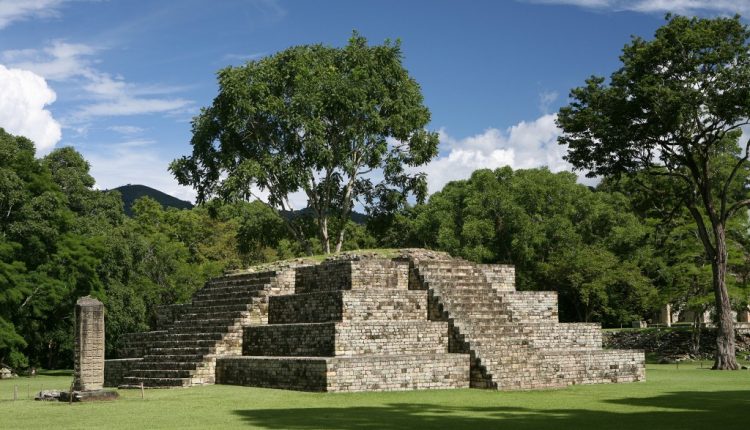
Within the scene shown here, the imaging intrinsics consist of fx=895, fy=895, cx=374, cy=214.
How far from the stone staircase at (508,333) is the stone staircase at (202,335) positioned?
14.0 feet

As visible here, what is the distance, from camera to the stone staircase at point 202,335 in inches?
882

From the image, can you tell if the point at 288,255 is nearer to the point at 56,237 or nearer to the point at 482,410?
the point at 56,237

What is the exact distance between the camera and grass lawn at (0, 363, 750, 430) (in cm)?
1306

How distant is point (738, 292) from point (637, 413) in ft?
80.9

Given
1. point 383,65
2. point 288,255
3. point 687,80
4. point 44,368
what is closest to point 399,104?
point 383,65

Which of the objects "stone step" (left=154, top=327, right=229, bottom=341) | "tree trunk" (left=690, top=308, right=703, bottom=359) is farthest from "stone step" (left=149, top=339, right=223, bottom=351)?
"tree trunk" (left=690, top=308, right=703, bottom=359)

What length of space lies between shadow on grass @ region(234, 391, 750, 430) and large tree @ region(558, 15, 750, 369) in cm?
1331

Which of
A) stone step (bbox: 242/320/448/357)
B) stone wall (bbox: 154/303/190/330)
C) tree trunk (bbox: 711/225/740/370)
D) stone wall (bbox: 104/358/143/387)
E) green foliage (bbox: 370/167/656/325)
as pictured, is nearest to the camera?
stone step (bbox: 242/320/448/357)

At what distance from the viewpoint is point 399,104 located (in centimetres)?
3256

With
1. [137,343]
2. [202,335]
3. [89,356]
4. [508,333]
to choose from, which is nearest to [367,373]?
[508,333]

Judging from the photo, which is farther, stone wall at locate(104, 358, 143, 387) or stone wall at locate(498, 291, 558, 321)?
stone wall at locate(104, 358, 143, 387)

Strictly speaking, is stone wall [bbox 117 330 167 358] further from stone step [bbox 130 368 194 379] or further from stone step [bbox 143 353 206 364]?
stone step [bbox 130 368 194 379]

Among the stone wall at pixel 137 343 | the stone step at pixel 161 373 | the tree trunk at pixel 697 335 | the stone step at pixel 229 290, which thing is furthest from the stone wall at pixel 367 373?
the tree trunk at pixel 697 335

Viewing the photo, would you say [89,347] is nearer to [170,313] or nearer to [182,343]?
[182,343]
